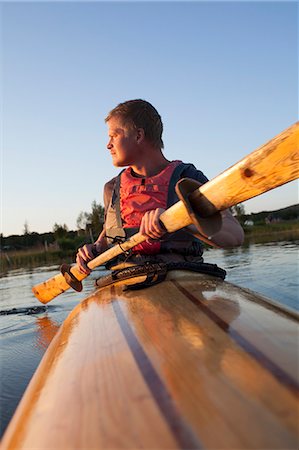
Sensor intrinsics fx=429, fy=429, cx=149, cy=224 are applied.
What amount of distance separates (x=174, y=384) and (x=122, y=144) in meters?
2.14

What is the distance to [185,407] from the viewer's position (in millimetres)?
867

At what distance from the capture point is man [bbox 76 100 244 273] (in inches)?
107

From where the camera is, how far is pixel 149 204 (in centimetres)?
275

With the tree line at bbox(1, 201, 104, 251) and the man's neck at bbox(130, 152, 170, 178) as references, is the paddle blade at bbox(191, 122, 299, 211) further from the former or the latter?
the tree line at bbox(1, 201, 104, 251)

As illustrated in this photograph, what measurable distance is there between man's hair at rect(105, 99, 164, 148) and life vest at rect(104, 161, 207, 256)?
0.97 ft

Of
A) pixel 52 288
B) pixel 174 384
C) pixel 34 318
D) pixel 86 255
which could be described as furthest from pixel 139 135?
pixel 34 318

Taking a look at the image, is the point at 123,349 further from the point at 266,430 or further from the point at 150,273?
the point at 150,273

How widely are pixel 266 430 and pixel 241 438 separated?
0.16 feet

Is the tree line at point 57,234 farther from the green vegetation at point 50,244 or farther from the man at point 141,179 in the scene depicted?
the man at point 141,179

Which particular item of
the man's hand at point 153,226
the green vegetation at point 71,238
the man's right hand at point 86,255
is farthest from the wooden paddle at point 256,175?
the green vegetation at point 71,238

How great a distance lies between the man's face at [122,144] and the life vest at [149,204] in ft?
0.36

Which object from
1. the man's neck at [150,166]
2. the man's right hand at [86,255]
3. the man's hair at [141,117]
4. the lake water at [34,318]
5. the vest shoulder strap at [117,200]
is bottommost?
the lake water at [34,318]

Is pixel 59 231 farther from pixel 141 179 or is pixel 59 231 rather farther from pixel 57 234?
pixel 141 179

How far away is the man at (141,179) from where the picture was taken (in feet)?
8.93
